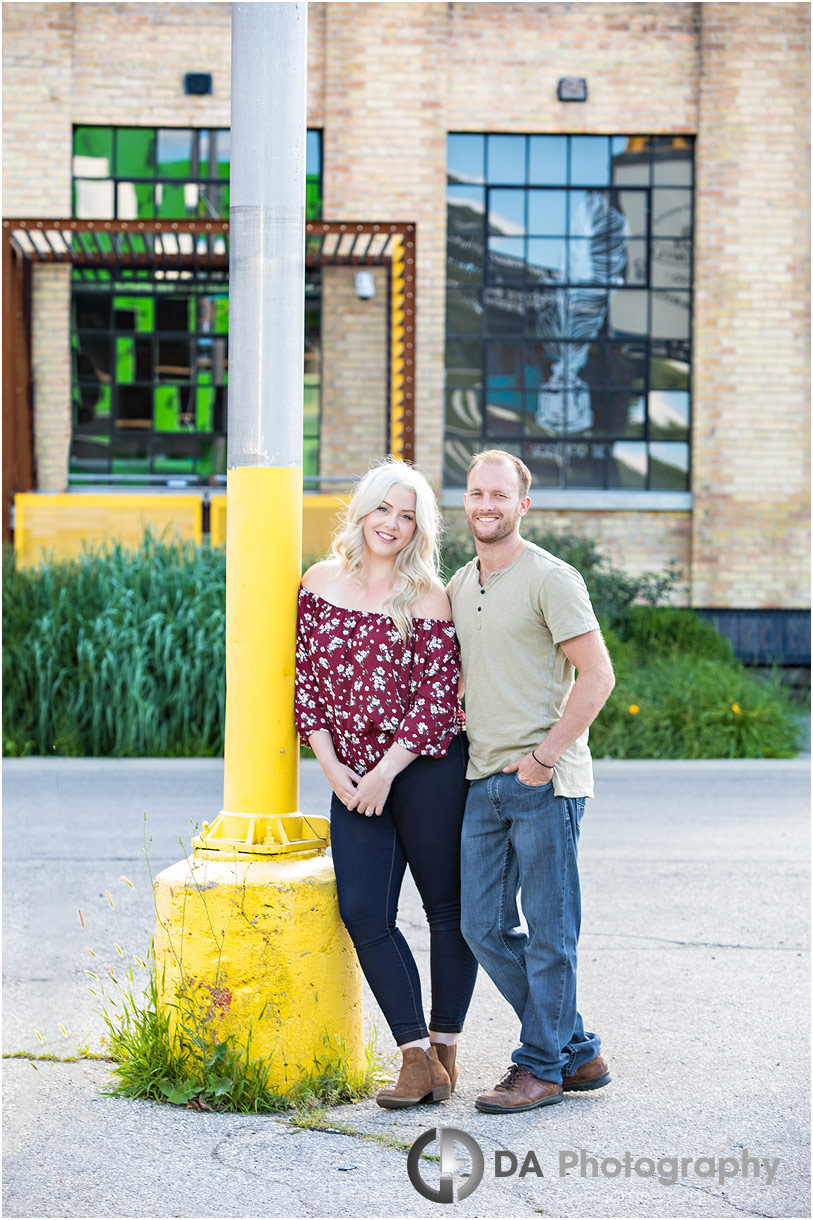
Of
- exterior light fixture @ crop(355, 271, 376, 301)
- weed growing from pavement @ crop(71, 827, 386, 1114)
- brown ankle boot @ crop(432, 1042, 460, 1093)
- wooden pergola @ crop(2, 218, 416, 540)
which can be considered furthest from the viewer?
exterior light fixture @ crop(355, 271, 376, 301)

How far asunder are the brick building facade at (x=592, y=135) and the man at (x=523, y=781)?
450 inches

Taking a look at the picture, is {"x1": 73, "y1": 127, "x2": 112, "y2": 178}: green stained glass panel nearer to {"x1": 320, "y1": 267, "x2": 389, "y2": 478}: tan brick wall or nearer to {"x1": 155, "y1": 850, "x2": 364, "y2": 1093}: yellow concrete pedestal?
{"x1": 320, "y1": 267, "x2": 389, "y2": 478}: tan brick wall

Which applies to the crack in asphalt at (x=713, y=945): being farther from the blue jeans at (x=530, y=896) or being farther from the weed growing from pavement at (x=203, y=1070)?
the weed growing from pavement at (x=203, y=1070)

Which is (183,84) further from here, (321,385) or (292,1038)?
(292,1038)

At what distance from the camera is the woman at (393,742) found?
3.89m

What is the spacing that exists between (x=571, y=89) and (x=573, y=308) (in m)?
2.47

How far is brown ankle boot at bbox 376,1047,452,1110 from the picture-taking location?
3.84m

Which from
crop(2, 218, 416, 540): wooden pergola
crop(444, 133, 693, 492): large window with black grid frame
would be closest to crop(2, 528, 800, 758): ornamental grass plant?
crop(2, 218, 416, 540): wooden pergola

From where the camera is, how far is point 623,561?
15.4 metres

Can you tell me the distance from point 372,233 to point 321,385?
2217 millimetres

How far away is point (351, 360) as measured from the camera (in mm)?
15625

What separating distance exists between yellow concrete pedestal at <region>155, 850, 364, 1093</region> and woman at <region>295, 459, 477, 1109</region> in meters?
0.12

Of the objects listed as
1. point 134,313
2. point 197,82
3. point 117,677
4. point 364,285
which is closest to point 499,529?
point 117,677

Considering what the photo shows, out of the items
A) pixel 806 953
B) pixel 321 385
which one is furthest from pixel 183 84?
pixel 806 953
